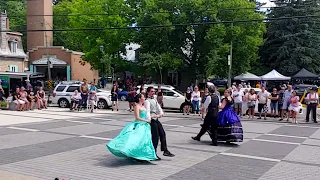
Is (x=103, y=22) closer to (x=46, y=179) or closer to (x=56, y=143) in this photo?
(x=56, y=143)

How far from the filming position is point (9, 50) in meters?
39.1

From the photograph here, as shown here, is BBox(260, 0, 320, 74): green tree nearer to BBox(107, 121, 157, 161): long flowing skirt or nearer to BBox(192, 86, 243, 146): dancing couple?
BBox(192, 86, 243, 146): dancing couple

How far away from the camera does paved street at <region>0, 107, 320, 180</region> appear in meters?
7.55

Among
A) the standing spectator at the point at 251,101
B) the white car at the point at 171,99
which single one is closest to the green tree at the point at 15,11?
the white car at the point at 171,99

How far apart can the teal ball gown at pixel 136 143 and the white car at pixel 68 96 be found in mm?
16211

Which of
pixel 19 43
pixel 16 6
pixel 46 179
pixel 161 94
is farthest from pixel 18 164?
pixel 16 6

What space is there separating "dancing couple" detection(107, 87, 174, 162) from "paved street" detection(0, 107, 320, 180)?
279 mm

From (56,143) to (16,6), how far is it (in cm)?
7415

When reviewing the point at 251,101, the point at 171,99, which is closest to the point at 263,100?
the point at 251,101

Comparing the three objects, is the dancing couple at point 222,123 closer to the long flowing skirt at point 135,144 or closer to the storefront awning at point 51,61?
the long flowing skirt at point 135,144

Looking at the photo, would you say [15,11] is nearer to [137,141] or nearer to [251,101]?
[251,101]

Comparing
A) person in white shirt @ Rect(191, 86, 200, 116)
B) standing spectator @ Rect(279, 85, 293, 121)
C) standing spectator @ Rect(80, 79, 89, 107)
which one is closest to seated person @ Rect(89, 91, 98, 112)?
standing spectator @ Rect(80, 79, 89, 107)

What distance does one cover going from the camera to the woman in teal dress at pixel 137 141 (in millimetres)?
8062

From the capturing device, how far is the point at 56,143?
A: 10961mm
